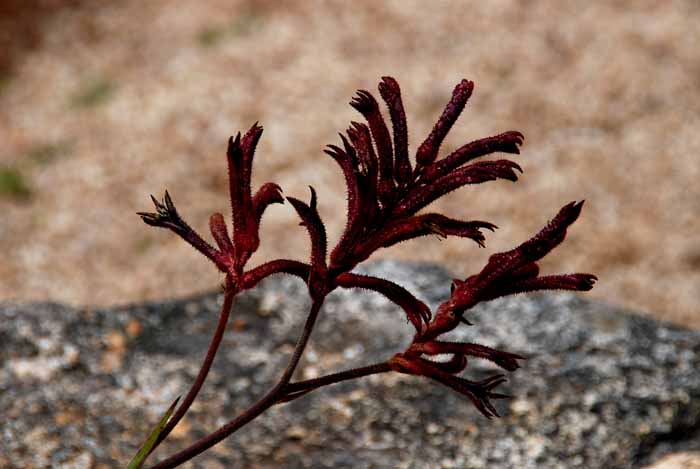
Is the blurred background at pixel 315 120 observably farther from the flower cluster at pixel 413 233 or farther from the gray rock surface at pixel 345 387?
the flower cluster at pixel 413 233

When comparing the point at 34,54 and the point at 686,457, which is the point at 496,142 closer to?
the point at 686,457

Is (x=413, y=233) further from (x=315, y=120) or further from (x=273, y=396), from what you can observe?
(x=315, y=120)

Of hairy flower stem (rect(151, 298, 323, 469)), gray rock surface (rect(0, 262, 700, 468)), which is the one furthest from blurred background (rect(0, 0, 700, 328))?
hairy flower stem (rect(151, 298, 323, 469))

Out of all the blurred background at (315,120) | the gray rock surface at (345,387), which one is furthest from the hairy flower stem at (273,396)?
the blurred background at (315,120)

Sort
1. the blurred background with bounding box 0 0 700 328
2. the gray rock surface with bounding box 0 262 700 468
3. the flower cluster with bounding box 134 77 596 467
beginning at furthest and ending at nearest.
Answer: the blurred background with bounding box 0 0 700 328 < the gray rock surface with bounding box 0 262 700 468 < the flower cluster with bounding box 134 77 596 467

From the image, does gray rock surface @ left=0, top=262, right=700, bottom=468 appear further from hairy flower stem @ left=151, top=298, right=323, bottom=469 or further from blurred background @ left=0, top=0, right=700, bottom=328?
blurred background @ left=0, top=0, right=700, bottom=328
